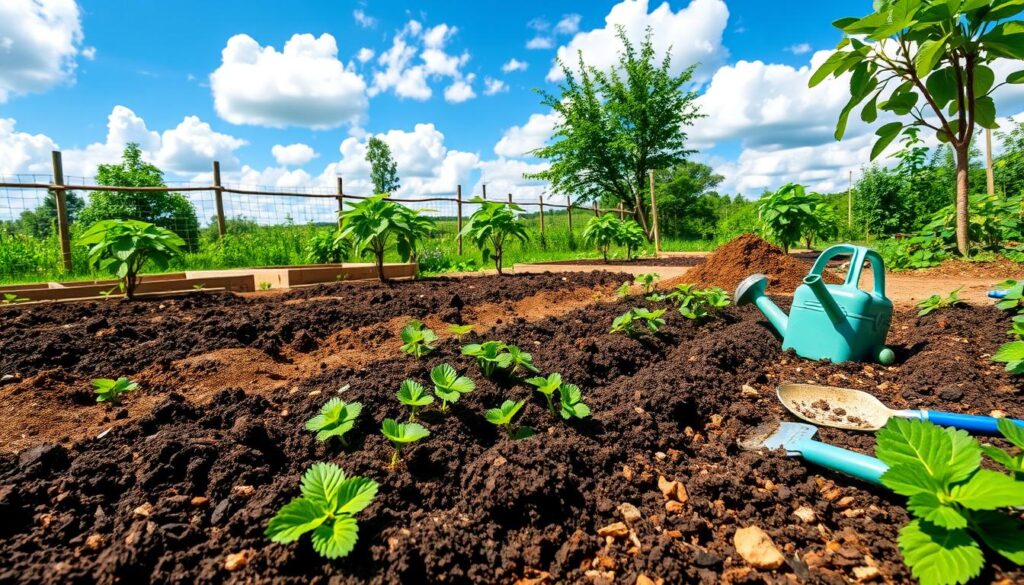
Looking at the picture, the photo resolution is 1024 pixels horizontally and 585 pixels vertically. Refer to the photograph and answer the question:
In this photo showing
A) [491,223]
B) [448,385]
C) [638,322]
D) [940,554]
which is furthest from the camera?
[491,223]

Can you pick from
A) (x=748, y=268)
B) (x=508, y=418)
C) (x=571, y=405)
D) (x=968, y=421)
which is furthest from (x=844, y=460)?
(x=748, y=268)

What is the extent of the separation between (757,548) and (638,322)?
1.78 meters

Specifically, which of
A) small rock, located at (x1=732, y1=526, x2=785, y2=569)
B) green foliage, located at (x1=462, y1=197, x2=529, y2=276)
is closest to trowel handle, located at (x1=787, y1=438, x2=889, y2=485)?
small rock, located at (x1=732, y1=526, x2=785, y2=569)

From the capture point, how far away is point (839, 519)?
45.6 inches

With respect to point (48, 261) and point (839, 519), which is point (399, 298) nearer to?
point (839, 519)

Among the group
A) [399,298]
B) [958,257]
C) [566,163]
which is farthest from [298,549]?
[566,163]

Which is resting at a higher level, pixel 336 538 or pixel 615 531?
pixel 336 538

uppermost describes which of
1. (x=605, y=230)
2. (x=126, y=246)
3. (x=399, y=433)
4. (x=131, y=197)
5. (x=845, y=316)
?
(x=131, y=197)

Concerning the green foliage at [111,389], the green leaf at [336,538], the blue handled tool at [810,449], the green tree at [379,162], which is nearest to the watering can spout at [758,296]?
the blue handled tool at [810,449]

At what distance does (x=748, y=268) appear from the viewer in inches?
203

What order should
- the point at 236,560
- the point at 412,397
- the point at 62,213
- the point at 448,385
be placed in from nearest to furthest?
1. the point at 236,560
2. the point at 412,397
3. the point at 448,385
4. the point at 62,213

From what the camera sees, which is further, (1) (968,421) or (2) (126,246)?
(2) (126,246)

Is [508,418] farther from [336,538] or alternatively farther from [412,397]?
[336,538]

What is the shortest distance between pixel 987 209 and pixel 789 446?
7487 millimetres
